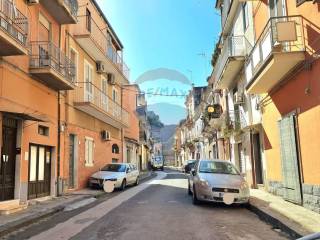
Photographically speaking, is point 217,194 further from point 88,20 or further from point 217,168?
point 88,20

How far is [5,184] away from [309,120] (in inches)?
378

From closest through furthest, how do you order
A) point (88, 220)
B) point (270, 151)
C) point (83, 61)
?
point (88, 220) < point (270, 151) < point (83, 61)

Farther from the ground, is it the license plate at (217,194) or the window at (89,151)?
the window at (89,151)

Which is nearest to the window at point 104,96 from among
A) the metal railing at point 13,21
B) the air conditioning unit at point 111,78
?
the air conditioning unit at point 111,78

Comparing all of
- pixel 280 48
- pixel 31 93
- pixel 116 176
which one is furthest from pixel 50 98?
pixel 280 48

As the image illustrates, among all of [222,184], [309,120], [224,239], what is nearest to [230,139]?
[222,184]

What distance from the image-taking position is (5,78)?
11.4m

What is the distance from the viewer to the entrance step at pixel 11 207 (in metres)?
10.5

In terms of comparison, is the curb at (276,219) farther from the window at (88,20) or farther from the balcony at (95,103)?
the window at (88,20)

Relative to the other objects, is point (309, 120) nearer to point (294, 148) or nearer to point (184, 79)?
point (294, 148)

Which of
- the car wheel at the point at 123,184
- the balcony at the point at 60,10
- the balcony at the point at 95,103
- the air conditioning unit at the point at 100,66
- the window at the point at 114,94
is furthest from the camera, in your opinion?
the window at the point at 114,94

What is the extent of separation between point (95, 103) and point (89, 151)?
3133 millimetres

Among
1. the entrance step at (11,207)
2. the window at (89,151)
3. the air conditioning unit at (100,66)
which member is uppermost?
the air conditioning unit at (100,66)

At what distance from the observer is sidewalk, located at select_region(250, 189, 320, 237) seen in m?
7.73
